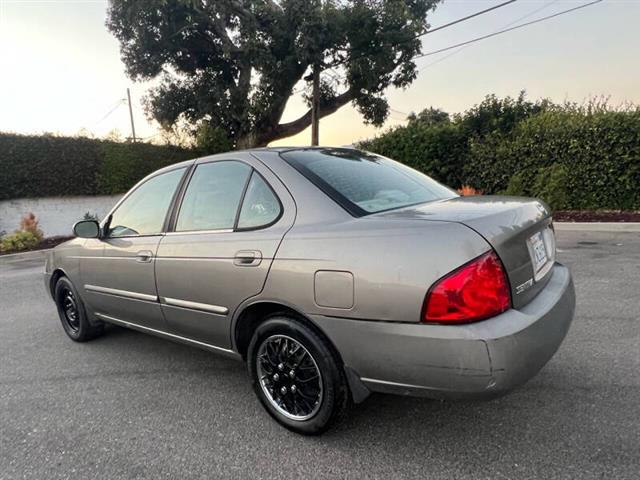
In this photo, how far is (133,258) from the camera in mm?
3225

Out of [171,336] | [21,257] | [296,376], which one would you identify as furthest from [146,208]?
[21,257]

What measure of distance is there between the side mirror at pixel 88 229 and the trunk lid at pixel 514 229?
A: 259 centimetres

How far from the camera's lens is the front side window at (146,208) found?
10.6ft

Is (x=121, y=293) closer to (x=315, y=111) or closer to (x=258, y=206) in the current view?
(x=258, y=206)

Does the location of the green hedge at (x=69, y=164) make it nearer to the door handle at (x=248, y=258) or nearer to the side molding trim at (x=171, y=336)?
the side molding trim at (x=171, y=336)

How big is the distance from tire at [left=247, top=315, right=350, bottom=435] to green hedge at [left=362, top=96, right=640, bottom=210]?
10375 millimetres

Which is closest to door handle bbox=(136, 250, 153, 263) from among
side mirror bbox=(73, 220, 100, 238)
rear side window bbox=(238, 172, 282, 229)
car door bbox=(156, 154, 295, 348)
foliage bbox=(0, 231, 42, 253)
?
car door bbox=(156, 154, 295, 348)

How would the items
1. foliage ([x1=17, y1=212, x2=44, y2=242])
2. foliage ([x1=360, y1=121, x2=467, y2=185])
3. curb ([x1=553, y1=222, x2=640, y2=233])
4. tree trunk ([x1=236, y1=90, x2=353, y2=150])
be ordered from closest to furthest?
curb ([x1=553, y1=222, x2=640, y2=233])
foliage ([x1=17, y1=212, x2=44, y2=242])
foliage ([x1=360, y1=121, x2=467, y2=185])
tree trunk ([x1=236, y1=90, x2=353, y2=150])

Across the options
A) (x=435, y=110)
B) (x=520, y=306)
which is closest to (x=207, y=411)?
(x=520, y=306)

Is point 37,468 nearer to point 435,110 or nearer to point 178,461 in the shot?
point 178,461

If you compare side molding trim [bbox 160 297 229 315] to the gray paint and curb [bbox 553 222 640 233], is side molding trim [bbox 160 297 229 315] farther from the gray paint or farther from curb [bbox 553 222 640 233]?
curb [bbox 553 222 640 233]

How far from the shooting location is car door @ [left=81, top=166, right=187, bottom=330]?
3143mm

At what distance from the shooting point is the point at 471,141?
12.7 metres

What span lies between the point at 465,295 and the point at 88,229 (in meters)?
3.16
